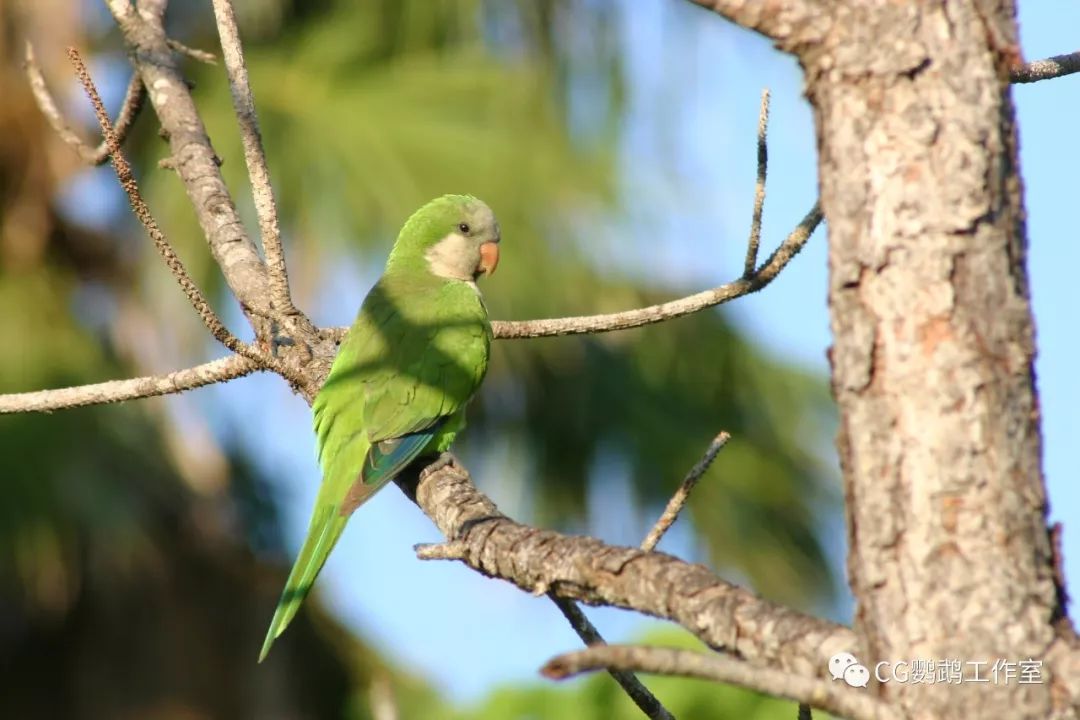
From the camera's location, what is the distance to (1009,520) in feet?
4.62

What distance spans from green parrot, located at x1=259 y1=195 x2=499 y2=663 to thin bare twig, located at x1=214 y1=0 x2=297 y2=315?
0.55 meters

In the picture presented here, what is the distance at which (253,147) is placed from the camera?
274cm

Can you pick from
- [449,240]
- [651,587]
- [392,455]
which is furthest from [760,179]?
[449,240]

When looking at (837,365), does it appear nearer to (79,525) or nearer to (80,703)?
(79,525)

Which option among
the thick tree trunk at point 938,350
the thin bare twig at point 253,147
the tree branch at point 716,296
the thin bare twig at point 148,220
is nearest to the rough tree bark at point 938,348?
the thick tree trunk at point 938,350

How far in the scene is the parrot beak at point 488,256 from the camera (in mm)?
4566

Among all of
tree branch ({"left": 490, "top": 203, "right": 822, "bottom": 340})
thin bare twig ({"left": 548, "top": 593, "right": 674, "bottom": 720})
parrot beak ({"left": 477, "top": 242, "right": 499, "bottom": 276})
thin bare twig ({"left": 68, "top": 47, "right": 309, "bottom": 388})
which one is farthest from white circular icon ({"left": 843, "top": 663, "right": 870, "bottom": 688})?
parrot beak ({"left": 477, "top": 242, "right": 499, "bottom": 276})

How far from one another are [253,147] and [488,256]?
1897 mm

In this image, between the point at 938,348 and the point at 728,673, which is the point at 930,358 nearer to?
the point at 938,348

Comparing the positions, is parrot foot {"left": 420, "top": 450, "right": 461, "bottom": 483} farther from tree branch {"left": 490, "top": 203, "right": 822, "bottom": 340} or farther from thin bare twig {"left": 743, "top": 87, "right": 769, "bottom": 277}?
thin bare twig {"left": 743, "top": 87, "right": 769, "bottom": 277}

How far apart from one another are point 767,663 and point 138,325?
6265mm

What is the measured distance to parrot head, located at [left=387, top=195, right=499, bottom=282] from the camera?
4.45 metres

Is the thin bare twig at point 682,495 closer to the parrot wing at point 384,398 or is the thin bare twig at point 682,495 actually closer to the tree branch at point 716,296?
the tree branch at point 716,296

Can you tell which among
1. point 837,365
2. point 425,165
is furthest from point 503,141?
point 837,365
